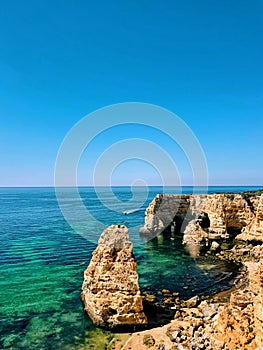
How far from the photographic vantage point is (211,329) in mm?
15523

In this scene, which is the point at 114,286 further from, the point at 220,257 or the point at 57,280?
the point at 220,257

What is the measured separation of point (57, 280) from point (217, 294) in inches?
770

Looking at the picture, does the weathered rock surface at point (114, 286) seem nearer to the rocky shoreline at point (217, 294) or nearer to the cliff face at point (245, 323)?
the rocky shoreline at point (217, 294)

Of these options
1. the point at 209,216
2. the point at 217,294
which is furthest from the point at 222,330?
the point at 209,216

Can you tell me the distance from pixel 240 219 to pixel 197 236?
10.8 meters

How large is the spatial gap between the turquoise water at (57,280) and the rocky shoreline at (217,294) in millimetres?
3288

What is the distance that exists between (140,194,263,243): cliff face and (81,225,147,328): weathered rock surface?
33081mm

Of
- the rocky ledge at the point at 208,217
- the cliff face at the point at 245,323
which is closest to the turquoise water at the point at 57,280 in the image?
the rocky ledge at the point at 208,217

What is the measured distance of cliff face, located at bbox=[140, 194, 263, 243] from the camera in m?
55.9

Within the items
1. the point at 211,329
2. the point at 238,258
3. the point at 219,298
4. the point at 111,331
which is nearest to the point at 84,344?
the point at 111,331

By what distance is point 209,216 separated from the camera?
2506 inches

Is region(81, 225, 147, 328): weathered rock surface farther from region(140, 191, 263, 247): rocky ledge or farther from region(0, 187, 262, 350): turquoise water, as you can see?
region(140, 191, 263, 247): rocky ledge

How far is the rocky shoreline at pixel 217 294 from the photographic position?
1392 centimetres

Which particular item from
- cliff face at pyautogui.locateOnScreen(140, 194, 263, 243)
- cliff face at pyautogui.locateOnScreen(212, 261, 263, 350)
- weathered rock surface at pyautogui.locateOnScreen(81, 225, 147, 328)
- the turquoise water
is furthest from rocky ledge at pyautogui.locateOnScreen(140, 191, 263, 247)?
cliff face at pyautogui.locateOnScreen(212, 261, 263, 350)
